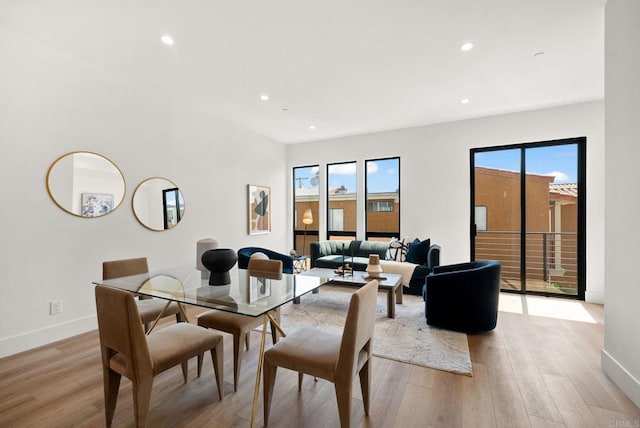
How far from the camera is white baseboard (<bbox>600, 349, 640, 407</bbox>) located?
1929 millimetres

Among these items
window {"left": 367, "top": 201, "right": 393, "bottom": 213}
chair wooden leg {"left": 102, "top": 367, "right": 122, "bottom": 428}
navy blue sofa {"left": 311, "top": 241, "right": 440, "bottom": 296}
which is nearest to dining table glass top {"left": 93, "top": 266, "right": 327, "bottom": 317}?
chair wooden leg {"left": 102, "top": 367, "right": 122, "bottom": 428}

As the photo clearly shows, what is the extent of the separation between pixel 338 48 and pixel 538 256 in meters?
4.42

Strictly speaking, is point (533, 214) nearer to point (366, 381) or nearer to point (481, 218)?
point (481, 218)

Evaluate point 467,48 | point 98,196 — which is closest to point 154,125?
point 98,196

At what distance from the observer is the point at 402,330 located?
3.17 m

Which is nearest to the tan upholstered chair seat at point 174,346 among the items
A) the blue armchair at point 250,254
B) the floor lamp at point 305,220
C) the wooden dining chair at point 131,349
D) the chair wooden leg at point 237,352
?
the wooden dining chair at point 131,349

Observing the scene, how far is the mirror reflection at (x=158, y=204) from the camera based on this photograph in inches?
144

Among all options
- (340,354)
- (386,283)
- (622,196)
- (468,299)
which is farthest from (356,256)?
(340,354)

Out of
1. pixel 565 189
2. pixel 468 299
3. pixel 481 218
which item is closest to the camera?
pixel 468 299

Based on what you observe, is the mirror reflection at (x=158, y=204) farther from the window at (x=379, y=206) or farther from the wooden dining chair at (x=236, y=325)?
the window at (x=379, y=206)

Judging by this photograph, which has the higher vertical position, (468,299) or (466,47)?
(466,47)

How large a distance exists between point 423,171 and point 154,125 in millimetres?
4388

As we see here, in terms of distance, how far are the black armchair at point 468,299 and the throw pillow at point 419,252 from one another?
1.60 meters

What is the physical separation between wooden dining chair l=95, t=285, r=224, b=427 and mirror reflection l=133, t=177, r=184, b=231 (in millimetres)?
2275
